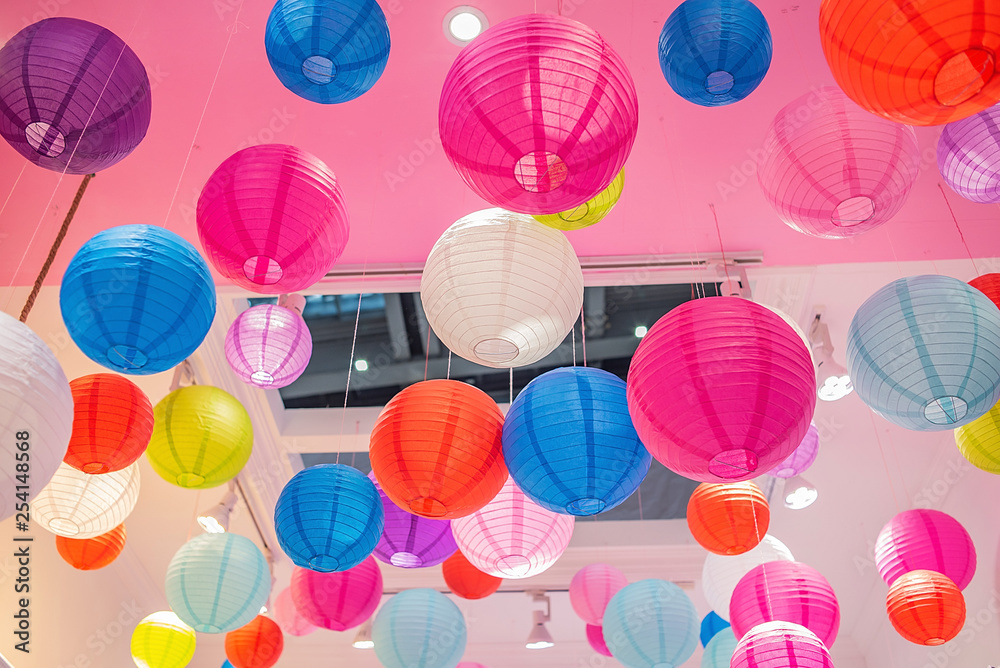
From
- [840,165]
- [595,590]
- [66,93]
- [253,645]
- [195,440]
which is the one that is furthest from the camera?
[595,590]

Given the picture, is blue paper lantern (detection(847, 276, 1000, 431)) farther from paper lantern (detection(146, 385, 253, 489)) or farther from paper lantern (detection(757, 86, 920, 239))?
paper lantern (detection(146, 385, 253, 489))

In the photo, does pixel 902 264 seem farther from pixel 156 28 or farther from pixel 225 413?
pixel 156 28

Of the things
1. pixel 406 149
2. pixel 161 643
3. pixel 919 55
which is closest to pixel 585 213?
pixel 919 55

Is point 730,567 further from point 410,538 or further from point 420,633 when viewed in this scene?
point 410,538

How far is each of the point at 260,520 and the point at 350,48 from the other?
4.00 m

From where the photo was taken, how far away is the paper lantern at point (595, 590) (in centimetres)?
338

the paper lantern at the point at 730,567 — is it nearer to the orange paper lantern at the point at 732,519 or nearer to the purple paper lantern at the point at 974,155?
the orange paper lantern at the point at 732,519

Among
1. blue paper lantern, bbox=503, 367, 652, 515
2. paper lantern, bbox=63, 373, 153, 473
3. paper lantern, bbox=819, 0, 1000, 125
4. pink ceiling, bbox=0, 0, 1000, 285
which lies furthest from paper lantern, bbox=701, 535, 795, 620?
paper lantern, bbox=63, 373, 153, 473

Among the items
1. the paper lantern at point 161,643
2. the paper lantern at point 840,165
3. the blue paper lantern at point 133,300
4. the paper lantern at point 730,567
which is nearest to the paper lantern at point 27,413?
the blue paper lantern at point 133,300

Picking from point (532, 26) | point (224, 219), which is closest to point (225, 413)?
point (224, 219)

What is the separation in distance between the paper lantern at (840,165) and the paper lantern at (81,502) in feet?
7.85

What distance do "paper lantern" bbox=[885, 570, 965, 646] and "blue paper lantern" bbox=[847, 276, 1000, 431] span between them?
33.1 inches

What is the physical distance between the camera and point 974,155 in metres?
2.09

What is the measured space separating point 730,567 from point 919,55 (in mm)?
2325
